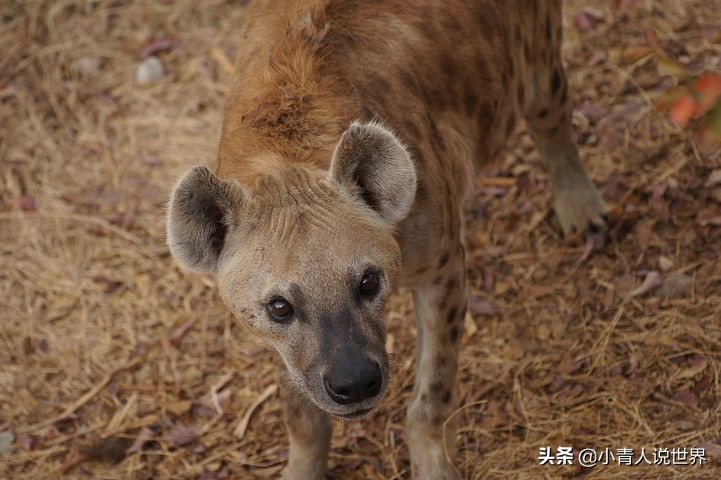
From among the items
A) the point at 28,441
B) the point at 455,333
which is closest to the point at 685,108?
the point at 455,333

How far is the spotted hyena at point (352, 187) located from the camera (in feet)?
11.9

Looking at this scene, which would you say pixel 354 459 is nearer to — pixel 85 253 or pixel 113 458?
pixel 113 458

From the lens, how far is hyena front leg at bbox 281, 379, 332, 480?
469 cm

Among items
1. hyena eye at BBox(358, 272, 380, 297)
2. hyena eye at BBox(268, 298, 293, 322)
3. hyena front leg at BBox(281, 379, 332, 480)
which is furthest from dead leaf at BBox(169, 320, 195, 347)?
hyena eye at BBox(358, 272, 380, 297)

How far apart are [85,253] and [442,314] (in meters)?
2.86

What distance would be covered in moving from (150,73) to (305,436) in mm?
3587

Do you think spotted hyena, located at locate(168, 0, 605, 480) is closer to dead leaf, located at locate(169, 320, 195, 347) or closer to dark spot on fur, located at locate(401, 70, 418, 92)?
dark spot on fur, located at locate(401, 70, 418, 92)

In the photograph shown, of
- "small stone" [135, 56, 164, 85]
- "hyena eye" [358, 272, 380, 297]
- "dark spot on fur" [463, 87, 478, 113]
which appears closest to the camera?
"hyena eye" [358, 272, 380, 297]

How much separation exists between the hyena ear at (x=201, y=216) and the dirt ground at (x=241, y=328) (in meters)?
1.02

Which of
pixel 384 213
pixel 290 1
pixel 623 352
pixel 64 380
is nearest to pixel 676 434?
pixel 623 352

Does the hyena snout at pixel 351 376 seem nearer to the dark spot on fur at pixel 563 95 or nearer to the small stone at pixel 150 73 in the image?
the dark spot on fur at pixel 563 95

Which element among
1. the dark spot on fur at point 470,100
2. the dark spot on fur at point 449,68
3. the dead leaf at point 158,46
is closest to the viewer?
the dark spot on fur at point 449,68

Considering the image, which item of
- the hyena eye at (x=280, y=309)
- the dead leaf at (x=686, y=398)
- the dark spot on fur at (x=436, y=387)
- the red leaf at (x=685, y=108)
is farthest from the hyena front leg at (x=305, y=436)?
the red leaf at (x=685, y=108)

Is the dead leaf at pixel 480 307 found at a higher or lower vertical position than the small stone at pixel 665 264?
lower
